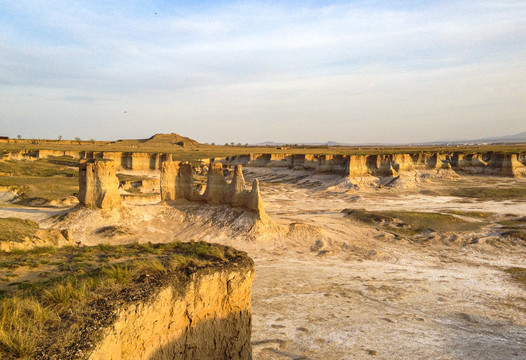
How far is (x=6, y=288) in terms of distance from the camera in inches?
251

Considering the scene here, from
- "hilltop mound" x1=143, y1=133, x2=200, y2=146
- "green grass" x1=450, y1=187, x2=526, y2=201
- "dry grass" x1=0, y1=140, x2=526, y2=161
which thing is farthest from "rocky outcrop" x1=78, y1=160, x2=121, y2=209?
"hilltop mound" x1=143, y1=133, x2=200, y2=146

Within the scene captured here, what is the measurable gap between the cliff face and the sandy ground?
2969 millimetres

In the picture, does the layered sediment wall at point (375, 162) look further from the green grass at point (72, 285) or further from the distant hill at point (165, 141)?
the distant hill at point (165, 141)

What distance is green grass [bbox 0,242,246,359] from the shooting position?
4.87 meters

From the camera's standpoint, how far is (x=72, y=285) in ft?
20.5

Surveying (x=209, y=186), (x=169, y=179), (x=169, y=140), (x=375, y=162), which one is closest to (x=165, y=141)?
(x=169, y=140)

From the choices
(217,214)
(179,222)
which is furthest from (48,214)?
(217,214)

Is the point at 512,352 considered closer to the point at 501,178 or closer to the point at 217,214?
the point at 217,214

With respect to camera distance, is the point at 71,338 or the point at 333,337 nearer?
the point at 71,338

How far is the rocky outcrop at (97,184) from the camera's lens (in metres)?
24.4

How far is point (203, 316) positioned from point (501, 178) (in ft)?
222

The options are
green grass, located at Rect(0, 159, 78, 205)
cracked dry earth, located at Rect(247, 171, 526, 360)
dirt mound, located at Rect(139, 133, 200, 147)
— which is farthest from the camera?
dirt mound, located at Rect(139, 133, 200, 147)

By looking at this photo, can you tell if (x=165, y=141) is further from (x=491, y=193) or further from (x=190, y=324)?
(x=190, y=324)

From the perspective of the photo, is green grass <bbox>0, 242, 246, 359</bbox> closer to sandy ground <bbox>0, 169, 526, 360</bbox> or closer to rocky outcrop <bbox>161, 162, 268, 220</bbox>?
sandy ground <bbox>0, 169, 526, 360</bbox>
